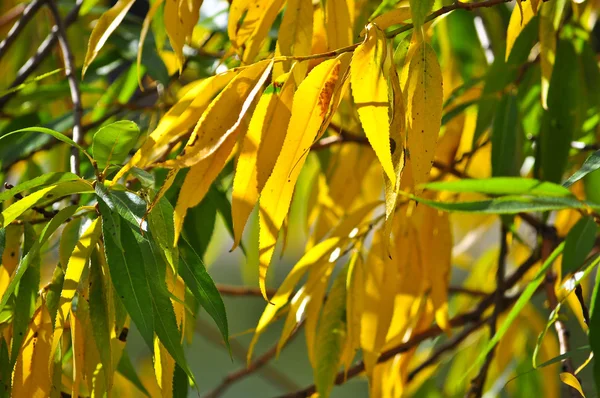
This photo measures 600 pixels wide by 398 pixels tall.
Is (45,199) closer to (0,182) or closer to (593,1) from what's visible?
(0,182)

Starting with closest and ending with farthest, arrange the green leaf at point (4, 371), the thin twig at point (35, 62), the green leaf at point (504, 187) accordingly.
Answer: the green leaf at point (504, 187), the green leaf at point (4, 371), the thin twig at point (35, 62)

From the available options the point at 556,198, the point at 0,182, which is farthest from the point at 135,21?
the point at 556,198

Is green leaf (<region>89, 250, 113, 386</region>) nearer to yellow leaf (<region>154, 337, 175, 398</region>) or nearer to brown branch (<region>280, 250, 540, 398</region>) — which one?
yellow leaf (<region>154, 337, 175, 398</region>)

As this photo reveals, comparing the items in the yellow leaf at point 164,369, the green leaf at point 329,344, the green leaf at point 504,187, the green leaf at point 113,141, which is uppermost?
the green leaf at point 113,141

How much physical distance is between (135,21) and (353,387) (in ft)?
6.33

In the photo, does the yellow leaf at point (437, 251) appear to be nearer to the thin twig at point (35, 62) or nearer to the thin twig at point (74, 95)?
the thin twig at point (74, 95)

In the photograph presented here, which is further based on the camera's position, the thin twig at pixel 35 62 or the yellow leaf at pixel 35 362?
the thin twig at pixel 35 62

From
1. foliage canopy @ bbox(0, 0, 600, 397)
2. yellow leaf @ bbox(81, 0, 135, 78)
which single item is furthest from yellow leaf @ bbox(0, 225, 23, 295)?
yellow leaf @ bbox(81, 0, 135, 78)

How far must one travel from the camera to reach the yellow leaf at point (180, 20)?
559mm

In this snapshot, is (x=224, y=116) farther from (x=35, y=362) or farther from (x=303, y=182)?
(x=303, y=182)

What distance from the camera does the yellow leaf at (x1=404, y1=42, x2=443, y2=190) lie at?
432 mm

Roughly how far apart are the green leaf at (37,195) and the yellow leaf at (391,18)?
18cm

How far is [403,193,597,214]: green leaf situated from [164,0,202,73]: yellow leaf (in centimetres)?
22

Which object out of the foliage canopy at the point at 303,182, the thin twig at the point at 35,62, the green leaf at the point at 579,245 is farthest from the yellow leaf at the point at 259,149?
the thin twig at the point at 35,62
